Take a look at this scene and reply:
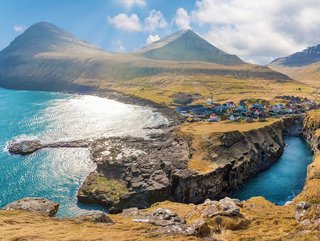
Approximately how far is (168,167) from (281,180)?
41.0m

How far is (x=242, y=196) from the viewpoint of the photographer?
325 ft

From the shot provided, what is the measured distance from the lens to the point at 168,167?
104562 mm

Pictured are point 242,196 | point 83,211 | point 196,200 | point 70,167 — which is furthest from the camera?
point 70,167

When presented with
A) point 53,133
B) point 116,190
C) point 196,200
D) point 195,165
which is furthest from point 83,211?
point 53,133

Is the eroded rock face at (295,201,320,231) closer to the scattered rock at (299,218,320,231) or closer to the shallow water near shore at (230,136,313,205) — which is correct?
the scattered rock at (299,218,320,231)

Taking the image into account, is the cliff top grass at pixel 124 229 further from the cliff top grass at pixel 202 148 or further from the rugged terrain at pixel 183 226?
the cliff top grass at pixel 202 148

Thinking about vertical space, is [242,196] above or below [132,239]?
below

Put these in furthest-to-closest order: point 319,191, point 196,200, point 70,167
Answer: point 70,167 < point 196,200 < point 319,191

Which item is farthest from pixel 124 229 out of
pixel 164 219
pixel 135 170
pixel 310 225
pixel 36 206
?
pixel 135 170

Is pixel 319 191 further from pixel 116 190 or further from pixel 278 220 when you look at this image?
pixel 116 190

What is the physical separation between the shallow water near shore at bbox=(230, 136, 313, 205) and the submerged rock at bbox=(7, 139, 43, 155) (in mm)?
84693

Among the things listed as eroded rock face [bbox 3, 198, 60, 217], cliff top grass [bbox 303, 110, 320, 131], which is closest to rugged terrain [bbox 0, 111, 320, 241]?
eroded rock face [bbox 3, 198, 60, 217]

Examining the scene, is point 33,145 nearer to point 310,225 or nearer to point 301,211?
point 301,211

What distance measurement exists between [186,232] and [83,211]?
2181 inches
